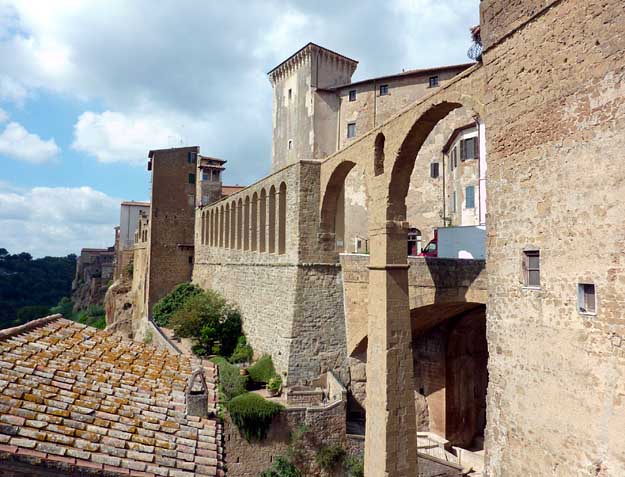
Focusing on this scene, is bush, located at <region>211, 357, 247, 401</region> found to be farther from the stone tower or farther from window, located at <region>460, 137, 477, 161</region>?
the stone tower

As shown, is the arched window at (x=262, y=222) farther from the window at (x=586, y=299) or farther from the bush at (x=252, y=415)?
the window at (x=586, y=299)

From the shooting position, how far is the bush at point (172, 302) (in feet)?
103

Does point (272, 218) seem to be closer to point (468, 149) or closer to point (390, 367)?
point (468, 149)

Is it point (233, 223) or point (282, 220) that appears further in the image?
point (233, 223)

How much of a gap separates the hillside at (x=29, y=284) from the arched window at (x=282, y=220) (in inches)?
1993

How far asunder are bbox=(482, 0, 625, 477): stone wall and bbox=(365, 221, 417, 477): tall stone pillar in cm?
393

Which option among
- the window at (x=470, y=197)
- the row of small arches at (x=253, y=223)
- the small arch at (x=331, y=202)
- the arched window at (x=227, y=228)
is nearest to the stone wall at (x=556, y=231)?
the small arch at (x=331, y=202)

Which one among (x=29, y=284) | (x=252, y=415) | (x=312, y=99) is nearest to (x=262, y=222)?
(x=252, y=415)

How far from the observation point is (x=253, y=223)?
2470cm

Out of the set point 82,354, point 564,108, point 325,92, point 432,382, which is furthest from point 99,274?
point 564,108

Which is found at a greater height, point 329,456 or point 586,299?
point 586,299

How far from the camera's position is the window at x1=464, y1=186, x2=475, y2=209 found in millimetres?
21547

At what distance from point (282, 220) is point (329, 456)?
9963 mm

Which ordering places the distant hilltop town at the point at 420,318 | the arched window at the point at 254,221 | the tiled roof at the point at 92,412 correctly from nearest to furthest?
1. the tiled roof at the point at 92,412
2. the distant hilltop town at the point at 420,318
3. the arched window at the point at 254,221
